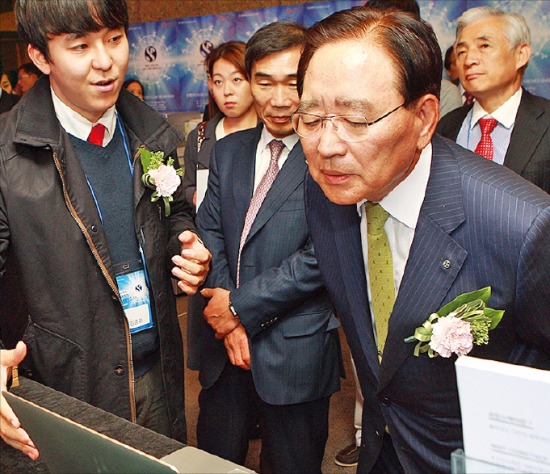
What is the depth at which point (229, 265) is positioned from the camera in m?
2.32

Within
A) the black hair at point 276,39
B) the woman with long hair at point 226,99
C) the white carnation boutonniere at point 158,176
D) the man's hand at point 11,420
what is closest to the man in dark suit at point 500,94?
the woman with long hair at point 226,99

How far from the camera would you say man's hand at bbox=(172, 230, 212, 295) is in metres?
1.75

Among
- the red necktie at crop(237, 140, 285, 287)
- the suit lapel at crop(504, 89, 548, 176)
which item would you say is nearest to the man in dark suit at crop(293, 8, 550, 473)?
the red necktie at crop(237, 140, 285, 287)

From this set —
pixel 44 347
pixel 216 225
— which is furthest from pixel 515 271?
pixel 216 225

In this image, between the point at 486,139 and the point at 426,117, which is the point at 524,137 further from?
the point at 426,117

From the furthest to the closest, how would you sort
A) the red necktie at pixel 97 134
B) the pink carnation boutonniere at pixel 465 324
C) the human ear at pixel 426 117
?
the red necktie at pixel 97 134, the human ear at pixel 426 117, the pink carnation boutonniere at pixel 465 324

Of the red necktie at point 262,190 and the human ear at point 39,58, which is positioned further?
the red necktie at point 262,190

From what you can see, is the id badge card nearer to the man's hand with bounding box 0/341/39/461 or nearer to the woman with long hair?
the man's hand with bounding box 0/341/39/461

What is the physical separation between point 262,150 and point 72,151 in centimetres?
86

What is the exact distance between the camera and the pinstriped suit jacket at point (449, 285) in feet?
3.98

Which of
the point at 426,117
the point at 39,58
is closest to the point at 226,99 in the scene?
the point at 39,58

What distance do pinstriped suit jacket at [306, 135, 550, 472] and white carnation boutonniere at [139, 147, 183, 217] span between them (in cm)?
55

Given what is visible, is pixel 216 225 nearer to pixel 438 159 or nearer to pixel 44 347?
pixel 44 347

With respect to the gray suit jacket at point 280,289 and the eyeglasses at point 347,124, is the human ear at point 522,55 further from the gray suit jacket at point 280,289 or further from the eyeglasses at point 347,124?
the eyeglasses at point 347,124
